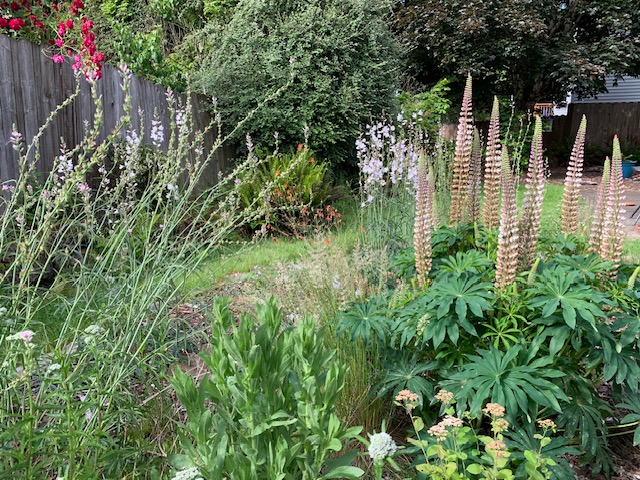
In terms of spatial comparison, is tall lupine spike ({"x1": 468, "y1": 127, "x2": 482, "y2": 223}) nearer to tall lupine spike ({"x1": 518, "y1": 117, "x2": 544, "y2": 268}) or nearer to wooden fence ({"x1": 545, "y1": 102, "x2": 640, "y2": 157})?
tall lupine spike ({"x1": 518, "y1": 117, "x2": 544, "y2": 268})

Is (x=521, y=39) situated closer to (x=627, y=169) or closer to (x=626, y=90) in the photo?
(x=627, y=169)

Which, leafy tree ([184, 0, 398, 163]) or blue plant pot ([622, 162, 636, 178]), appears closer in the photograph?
leafy tree ([184, 0, 398, 163])

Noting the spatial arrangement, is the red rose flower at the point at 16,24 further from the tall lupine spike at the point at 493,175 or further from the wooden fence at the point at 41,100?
the tall lupine spike at the point at 493,175

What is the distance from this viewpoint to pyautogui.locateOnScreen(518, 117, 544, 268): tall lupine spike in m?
2.25

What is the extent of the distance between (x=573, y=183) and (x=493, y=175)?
0.40 m

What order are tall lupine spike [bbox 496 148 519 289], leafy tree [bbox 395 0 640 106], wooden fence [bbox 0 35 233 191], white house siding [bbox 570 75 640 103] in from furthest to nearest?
white house siding [bbox 570 75 640 103]
leafy tree [bbox 395 0 640 106]
wooden fence [bbox 0 35 233 191]
tall lupine spike [bbox 496 148 519 289]

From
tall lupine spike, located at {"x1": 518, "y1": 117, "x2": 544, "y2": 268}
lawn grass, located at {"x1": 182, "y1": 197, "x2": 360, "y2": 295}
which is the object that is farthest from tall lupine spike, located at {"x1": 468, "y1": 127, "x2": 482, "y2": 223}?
lawn grass, located at {"x1": 182, "y1": 197, "x2": 360, "y2": 295}

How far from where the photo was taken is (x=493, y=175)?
97.2 inches

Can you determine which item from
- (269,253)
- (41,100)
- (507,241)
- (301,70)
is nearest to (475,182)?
(507,241)

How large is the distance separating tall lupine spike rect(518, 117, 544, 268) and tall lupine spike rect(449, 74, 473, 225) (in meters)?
0.43

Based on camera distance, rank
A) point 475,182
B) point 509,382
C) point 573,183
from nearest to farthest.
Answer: point 509,382 < point 573,183 < point 475,182

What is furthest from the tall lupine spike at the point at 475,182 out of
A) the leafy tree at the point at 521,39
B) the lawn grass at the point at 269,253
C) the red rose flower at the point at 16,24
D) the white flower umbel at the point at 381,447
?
the leafy tree at the point at 521,39

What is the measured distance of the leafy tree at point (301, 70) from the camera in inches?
313

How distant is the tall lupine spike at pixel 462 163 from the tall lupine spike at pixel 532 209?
43 centimetres
